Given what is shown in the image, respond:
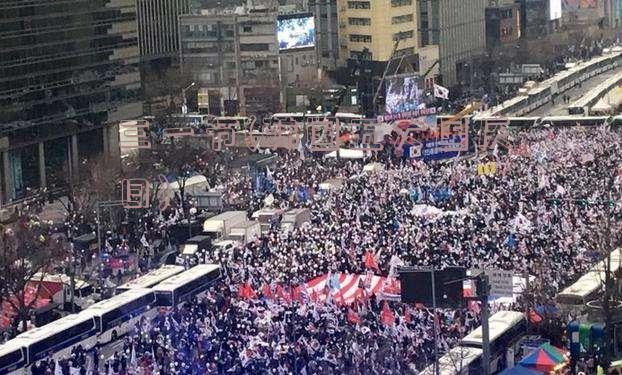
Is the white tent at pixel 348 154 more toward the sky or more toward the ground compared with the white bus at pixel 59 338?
more toward the sky

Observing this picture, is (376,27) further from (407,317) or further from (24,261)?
(407,317)

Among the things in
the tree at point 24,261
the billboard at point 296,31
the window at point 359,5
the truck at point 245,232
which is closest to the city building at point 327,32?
the window at point 359,5

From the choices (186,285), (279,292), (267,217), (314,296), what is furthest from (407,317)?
(267,217)

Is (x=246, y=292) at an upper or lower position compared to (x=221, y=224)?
lower

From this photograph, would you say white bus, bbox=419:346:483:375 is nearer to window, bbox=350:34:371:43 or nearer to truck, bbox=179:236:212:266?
truck, bbox=179:236:212:266

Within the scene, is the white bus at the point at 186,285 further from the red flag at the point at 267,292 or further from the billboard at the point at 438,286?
the billboard at the point at 438,286

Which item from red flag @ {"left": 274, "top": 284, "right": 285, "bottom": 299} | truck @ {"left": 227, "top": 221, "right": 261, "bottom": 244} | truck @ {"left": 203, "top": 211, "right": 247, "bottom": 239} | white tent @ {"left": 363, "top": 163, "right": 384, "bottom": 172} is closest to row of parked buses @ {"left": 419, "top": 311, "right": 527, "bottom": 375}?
red flag @ {"left": 274, "top": 284, "right": 285, "bottom": 299}
